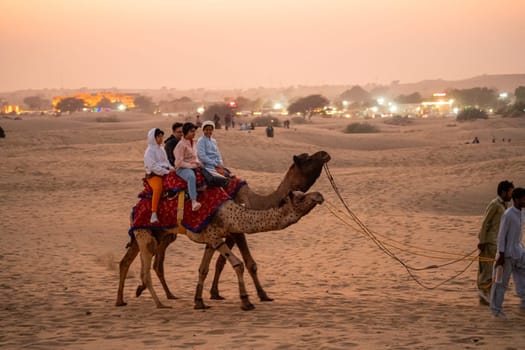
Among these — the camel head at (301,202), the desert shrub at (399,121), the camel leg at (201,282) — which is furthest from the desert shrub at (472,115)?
the camel head at (301,202)

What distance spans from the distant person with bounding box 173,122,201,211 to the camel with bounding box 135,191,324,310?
376mm

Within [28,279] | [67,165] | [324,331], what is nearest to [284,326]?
[324,331]

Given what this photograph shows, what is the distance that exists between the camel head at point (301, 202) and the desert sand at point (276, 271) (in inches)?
50.5

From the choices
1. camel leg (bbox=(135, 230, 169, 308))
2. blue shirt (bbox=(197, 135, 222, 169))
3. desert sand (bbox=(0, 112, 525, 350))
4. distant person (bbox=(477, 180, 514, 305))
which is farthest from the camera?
blue shirt (bbox=(197, 135, 222, 169))

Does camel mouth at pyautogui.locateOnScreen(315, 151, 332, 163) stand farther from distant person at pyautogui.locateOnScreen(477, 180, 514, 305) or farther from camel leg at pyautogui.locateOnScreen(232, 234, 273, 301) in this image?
distant person at pyautogui.locateOnScreen(477, 180, 514, 305)

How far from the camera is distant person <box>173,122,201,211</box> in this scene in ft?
34.1

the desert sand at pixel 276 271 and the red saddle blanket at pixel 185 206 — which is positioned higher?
the red saddle blanket at pixel 185 206

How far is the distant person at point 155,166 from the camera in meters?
10.7

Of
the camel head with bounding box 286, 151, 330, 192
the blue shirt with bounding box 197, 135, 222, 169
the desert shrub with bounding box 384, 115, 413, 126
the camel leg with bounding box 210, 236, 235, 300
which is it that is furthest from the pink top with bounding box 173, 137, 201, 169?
the desert shrub with bounding box 384, 115, 413, 126

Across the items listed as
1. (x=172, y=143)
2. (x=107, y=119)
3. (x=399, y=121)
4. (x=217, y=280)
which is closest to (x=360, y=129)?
(x=399, y=121)

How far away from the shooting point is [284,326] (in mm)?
9016

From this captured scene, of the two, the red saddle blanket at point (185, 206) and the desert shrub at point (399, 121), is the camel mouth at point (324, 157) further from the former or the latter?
the desert shrub at point (399, 121)

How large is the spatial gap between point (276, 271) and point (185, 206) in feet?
12.3

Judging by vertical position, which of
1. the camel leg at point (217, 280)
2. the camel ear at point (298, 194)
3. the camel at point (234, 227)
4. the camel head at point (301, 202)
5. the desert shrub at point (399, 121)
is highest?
the camel ear at point (298, 194)
